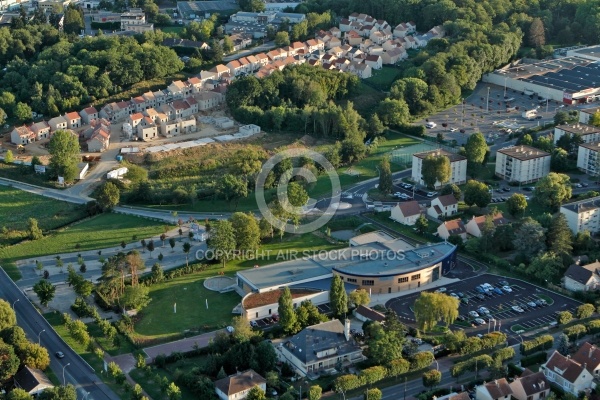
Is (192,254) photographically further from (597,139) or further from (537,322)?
(597,139)

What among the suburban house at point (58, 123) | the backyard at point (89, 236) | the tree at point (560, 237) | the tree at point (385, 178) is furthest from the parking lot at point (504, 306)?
the suburban house at point (58, 123)

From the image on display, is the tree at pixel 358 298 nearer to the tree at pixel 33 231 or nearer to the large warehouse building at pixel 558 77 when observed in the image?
the tree at pixel 33 231

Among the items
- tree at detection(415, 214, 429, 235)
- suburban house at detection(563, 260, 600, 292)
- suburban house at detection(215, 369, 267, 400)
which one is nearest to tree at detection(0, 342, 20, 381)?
suburban house at detection(215, 369, 267, 400)

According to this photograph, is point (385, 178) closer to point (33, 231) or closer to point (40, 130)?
point (33, 231)

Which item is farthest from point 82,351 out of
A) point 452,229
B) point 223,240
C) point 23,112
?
point 23,112

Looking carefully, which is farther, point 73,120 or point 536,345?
point 73,120

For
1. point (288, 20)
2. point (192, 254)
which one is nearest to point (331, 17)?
point (288, 20)

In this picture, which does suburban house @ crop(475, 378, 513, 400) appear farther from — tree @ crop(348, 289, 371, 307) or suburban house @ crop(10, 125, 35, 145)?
suburban house @ crop(10, 125, 35, 145)
